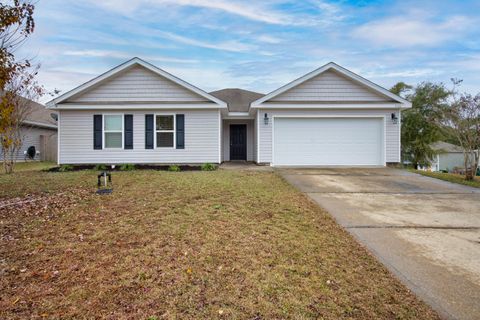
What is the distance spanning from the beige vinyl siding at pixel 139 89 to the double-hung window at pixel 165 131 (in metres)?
0.83

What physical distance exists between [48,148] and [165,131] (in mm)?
12087

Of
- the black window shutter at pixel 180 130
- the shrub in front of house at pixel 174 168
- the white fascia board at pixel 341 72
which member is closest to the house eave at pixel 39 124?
the black window shutter at pixel 180 130

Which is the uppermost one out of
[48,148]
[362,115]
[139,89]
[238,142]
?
[139,89]

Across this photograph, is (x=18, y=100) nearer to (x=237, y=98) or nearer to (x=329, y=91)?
(x=237, y=98)

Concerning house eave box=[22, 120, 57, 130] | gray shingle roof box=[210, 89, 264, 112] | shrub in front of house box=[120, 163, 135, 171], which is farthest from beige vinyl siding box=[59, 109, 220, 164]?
house eave box=[22, 120, 57, 130]

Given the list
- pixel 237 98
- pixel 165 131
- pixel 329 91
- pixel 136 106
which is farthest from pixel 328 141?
pixel 136 106

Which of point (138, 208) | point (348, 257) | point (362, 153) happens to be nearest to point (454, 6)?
point (362, 153)

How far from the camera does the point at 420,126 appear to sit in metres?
21.2

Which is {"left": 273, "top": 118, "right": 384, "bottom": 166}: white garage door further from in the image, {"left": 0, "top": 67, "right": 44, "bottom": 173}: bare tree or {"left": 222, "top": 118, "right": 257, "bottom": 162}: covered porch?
{"left": 0, "top": 67, "right": 44, "bottom": 173}: bare tree

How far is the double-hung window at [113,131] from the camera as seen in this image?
478 inches

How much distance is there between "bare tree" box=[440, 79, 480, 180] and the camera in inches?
358

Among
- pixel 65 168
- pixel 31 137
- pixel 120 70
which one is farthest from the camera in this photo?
pixel 31 137

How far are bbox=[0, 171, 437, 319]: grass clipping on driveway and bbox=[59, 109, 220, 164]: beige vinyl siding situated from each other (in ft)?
22.9

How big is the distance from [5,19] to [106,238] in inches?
208
